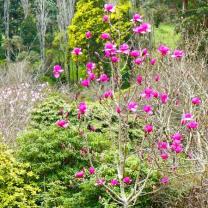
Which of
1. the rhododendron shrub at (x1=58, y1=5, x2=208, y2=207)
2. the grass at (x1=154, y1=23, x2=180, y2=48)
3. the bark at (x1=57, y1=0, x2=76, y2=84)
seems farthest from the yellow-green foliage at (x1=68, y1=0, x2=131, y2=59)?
the rhododendron shrub at (x1=58, y1=5, x2=208, y2=207)

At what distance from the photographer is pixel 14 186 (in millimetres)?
6859

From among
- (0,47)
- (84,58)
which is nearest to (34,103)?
(84,58)

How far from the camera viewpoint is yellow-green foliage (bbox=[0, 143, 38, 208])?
261 inches

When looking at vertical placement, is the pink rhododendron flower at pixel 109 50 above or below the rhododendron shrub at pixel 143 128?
above

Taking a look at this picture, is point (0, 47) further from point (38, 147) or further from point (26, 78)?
point (38, 147)

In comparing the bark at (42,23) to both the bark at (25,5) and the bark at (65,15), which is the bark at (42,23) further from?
the bark at (25,5)

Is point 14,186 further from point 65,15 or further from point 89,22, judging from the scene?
point 65,15

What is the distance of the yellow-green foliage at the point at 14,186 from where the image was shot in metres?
6.63

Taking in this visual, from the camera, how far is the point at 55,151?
7.38 meters

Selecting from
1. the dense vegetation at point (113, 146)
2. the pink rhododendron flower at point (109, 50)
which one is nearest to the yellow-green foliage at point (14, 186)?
the dense vegetation at point (113, 146)

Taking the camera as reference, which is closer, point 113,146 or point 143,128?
point 143,128

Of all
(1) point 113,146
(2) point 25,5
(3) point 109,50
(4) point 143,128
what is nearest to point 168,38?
(1) point 113,146

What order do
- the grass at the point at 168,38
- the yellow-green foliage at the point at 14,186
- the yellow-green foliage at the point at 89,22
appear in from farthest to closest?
the yellow-green foliage at the point at 89,22, the grass at the point at 168,38, the yellow-green foliage at the point at 14,186

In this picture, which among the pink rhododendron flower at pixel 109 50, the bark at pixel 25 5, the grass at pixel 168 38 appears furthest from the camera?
the bark at pixel 25 5
